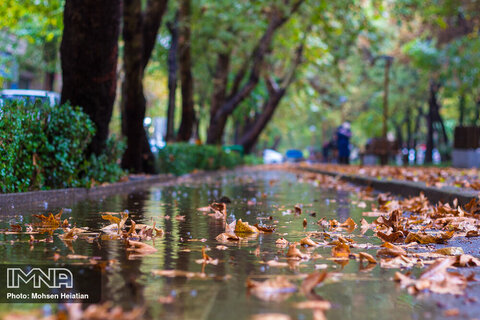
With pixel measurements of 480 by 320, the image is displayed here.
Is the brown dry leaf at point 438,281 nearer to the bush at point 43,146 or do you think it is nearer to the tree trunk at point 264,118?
the bush at point 43,146

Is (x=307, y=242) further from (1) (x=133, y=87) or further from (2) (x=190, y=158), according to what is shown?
(2) (x=190, y=158)

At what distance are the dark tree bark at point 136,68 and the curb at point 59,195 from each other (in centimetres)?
235

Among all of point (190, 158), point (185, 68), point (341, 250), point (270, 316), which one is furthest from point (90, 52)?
point (185, 68)

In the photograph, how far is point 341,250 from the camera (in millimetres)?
5785

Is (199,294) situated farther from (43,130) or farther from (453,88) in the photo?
(453,88)

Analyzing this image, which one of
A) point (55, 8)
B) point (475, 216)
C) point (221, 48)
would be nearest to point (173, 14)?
point (221, 48)

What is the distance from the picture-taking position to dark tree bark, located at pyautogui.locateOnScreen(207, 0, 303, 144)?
1145 inches

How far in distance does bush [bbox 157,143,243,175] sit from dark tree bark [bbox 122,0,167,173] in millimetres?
1615

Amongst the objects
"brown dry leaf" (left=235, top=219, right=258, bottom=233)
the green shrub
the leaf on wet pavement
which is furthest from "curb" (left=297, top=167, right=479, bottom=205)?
the leaf on wet pavement

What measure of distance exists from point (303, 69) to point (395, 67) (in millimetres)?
11440

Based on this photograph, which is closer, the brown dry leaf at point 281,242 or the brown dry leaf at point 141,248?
the brown dry leaf at point 141,248

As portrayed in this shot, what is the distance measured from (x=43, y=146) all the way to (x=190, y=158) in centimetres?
1406

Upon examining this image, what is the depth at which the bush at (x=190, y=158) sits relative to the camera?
21.9 m

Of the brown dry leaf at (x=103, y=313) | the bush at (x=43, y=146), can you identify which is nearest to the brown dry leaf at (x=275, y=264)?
the brown dry leaf at (x=103, y=313)
